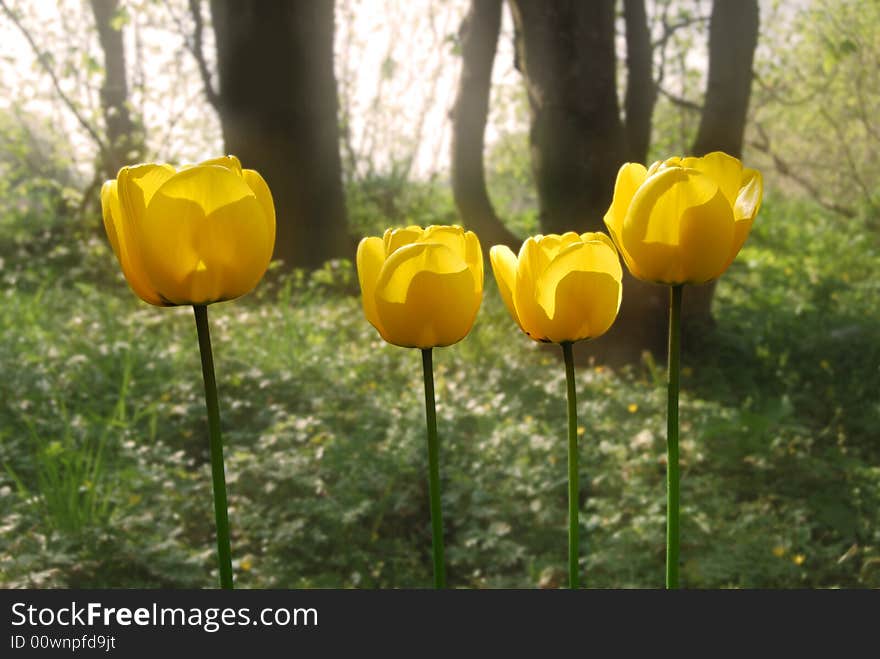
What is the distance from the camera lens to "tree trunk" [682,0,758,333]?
15.6 feet

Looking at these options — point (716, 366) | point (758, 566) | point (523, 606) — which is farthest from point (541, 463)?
point (523, 606)

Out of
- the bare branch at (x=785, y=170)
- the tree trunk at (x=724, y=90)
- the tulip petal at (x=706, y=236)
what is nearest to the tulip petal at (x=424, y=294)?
the tulip petal at (x=706, y=236)

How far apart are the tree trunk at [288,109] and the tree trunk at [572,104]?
2357 millimetres

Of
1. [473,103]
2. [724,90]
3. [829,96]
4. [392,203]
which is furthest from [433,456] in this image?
[829,96]

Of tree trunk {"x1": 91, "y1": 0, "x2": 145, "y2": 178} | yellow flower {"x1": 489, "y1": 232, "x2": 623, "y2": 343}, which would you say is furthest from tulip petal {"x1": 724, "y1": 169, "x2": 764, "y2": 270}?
tree trunk {"x1": 91, "y1": 0, "x2": 145, "y2": 178}

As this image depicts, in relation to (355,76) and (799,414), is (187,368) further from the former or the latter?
(355,76)

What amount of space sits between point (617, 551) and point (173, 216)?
6.89 feet

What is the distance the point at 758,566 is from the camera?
248cm

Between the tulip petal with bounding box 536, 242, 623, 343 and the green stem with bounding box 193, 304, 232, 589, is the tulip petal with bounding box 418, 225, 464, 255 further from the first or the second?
the green stem with bounding box 193, 304, 232, 589

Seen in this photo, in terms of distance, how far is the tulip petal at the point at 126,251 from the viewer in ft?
2.68

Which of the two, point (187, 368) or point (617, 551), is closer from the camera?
point (617, 551)

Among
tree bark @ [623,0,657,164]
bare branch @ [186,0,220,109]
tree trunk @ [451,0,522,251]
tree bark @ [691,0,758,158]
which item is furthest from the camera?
bare branch @ [186,0,220,109]

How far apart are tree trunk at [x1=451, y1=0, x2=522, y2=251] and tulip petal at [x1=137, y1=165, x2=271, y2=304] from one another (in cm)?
637

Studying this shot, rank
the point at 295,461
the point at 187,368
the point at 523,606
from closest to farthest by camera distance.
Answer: the point at 523,606 → the point at 295,461 → the point at 187,368
